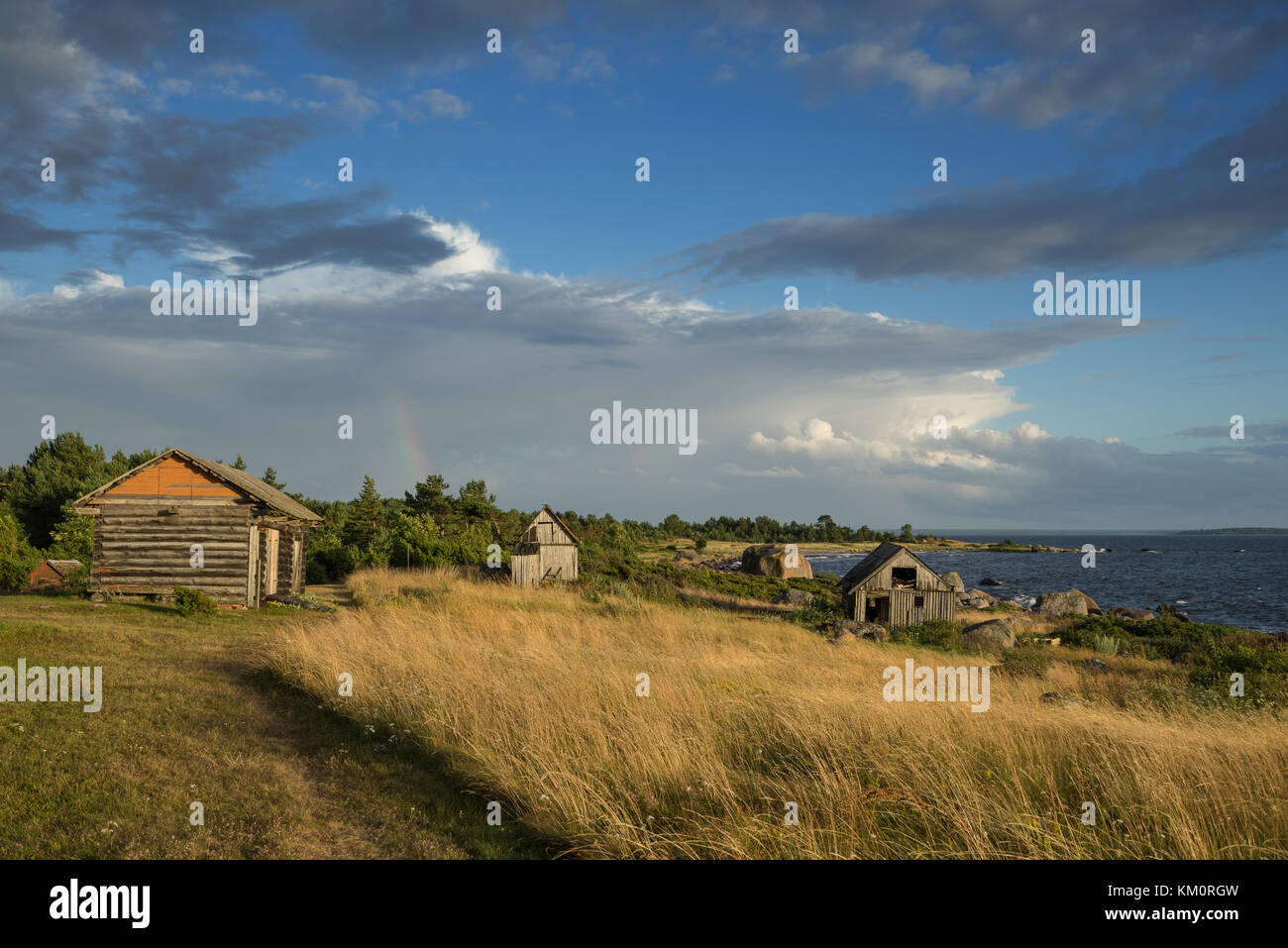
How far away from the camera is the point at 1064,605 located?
4844cm

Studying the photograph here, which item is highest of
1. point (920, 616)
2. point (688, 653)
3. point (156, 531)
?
point (156, 531)

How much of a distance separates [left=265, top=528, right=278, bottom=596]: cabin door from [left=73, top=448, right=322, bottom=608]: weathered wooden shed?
1.74 meters

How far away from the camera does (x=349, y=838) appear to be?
6.17m

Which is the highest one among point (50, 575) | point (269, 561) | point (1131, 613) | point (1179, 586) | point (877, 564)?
point (269, 561)

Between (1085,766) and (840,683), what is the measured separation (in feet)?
18.8

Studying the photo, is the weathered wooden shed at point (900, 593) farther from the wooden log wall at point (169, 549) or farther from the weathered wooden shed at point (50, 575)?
the weathered wooden shed at point (50, 575)

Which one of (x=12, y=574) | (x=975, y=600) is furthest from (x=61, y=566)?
(x=975, y=600)

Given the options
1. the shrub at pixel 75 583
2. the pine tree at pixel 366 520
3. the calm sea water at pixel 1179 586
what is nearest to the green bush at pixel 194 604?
the shrub at pixel 75 583

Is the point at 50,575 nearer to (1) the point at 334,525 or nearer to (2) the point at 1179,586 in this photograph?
(1) the point at 334,525

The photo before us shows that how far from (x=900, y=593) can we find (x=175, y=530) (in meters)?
29.6

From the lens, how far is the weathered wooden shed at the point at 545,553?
122 ft

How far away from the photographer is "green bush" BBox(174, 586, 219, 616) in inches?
912
